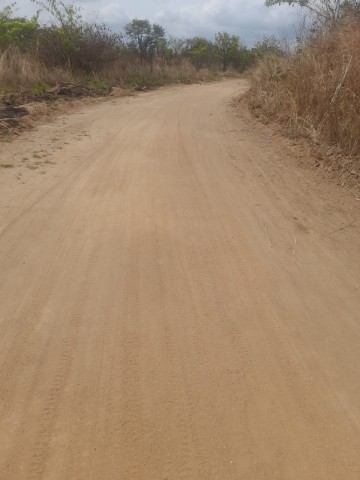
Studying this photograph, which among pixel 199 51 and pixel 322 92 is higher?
pixel 199 51

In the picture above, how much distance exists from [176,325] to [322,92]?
5.58 meters

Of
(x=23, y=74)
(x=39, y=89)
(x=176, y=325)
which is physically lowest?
(x=176, y=325)

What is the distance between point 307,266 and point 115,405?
224 centimetres

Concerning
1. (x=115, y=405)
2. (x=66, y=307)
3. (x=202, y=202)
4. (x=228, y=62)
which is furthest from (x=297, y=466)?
(x=228, y=62)

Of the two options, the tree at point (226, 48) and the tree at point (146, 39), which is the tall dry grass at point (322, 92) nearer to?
the tree at point (146, 39)

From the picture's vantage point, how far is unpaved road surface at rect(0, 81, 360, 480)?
2088mm

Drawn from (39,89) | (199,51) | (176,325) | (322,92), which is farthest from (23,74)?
(199,51)

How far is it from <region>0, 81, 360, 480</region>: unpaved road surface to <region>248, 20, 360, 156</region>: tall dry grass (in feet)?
4.13

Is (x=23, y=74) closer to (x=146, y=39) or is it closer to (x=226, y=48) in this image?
(x=146, y=39)

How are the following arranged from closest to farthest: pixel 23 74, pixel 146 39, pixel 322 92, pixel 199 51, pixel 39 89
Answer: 1. pixel 322 92
2. pixel 39 89
3. pixel 23 74
4. pixel 146 39
5. pixel 199 51

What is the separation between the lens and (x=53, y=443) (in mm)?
2088

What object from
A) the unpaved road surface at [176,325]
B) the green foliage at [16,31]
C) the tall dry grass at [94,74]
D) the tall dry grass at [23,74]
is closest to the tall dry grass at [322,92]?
the unpaved road surface at [176,325]

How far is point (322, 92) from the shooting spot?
6.75 m

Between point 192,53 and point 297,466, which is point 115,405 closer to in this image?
point 297,466
